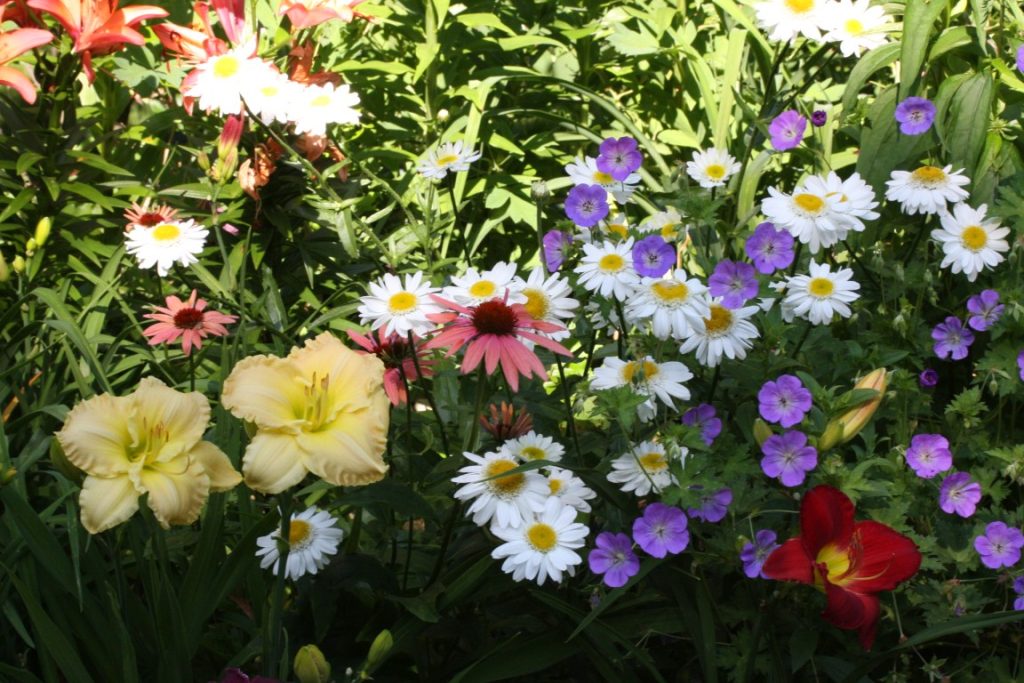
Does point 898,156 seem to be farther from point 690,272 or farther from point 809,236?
point 809,236

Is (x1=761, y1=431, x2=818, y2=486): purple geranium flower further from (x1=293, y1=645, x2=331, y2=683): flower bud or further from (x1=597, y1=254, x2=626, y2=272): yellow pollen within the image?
(x1=293, y1=645, x2=331, y2=683): flower bud

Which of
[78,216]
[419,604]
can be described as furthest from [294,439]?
[78,216]

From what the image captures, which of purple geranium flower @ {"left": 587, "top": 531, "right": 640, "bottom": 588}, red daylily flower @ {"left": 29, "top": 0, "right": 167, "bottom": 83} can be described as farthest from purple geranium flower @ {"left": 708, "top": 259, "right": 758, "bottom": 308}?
red daylily flower @ {"left": 29, "top": 0, "right": 167, "bottom": 83}

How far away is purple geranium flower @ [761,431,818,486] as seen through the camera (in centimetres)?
141

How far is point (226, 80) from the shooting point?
2139 mm

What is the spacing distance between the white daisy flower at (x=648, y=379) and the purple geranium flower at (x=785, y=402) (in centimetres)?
11

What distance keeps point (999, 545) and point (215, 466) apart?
1020 mm

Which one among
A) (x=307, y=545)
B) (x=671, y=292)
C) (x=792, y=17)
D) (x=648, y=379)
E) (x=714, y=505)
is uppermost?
(x=792, y=17)

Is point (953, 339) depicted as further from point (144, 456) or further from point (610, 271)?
point (144, 456)

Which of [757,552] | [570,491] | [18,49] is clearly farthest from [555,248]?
[18,49]

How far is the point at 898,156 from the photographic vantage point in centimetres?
209

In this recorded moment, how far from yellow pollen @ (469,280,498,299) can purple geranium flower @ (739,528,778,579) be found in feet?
1.52

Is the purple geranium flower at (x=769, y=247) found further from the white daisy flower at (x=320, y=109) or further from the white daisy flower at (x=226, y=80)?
the white daisy flower at (x=226, y=80)

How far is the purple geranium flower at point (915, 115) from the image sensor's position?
1.85m
